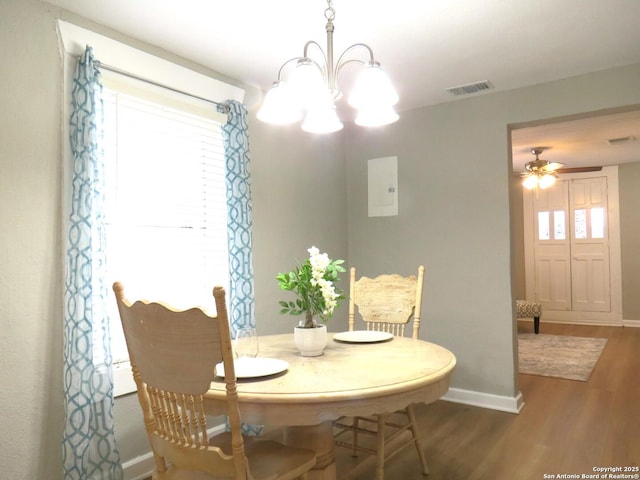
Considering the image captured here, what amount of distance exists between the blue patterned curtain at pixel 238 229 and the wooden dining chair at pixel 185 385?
4.77ft

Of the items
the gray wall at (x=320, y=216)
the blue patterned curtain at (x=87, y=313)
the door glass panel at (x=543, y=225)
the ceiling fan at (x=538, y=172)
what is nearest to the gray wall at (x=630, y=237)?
the door glass panel at (x=543, y=225)

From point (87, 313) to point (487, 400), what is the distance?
9.47 ft

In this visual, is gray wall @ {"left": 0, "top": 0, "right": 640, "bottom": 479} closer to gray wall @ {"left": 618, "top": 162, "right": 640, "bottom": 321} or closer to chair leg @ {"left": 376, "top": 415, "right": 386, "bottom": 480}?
chair leg @ {"left": 376, "top": 415, "right": 386, "bottom": 480}

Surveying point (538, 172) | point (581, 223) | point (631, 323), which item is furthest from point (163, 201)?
point (631, 323)

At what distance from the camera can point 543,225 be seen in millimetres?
7707

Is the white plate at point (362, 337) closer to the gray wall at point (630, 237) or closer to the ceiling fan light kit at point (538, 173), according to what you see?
the ceiling fan light kit at point (538, 173)

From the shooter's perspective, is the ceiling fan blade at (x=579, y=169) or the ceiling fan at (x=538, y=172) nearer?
the ceiling fan at (x=538, y=172)

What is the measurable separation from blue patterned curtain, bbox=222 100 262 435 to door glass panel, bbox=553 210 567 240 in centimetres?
621

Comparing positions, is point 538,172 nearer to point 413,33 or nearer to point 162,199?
point 413,33

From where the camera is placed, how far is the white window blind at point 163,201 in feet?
8.25

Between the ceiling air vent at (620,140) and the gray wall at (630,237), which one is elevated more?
the ceiling air vent at (620,140)

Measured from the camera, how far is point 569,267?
24.4 ft

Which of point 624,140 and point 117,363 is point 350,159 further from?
point 624,140

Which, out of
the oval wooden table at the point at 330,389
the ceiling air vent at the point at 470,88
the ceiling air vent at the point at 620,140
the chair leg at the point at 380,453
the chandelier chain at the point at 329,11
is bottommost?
the chair leg at the point at 380,453
